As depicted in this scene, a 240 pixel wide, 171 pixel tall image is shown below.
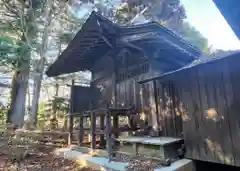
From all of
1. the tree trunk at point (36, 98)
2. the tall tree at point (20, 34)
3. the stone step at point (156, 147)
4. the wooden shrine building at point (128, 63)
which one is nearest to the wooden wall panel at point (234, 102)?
the stone step at point (156, 147)

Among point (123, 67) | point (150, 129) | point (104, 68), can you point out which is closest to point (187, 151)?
point (150, 129)

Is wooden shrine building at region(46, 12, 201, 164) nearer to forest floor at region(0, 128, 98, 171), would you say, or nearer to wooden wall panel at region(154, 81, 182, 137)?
wooden wall panel at region(154, 81, 182, 137)

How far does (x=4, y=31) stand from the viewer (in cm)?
1157

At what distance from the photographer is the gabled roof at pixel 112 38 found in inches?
221

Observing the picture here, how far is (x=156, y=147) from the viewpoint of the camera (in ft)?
16.2

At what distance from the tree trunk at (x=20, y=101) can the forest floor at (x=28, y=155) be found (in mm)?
3305

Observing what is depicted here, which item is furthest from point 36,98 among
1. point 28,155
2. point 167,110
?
point 167,110

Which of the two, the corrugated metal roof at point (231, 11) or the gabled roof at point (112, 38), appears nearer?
the corrugated metal roof at point (231, 11)

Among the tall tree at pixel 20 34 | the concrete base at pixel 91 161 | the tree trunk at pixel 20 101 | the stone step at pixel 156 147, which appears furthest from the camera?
the tree trunk at pixel 20 101

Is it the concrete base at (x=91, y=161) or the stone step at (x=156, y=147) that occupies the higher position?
the stone step at (x=156, y=147)

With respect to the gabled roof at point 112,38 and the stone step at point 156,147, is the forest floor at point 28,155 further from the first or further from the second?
the gabled roof at point 112,38

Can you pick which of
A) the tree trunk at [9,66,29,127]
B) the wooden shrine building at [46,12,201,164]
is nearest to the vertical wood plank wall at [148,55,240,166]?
the wooden shrine building at [46,12,201,164]

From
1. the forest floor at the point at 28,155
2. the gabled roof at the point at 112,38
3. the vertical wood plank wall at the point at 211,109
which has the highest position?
the gabled roof at the point at 112,38

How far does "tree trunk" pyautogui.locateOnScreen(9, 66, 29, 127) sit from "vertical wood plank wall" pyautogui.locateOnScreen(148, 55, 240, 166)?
1031cm
